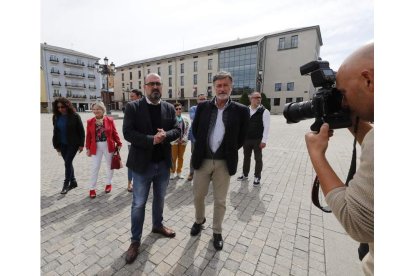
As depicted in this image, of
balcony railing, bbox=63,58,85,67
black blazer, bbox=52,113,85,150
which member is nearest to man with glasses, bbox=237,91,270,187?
black blazer, bbox=52,113,85,150

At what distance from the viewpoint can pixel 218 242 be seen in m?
2.65

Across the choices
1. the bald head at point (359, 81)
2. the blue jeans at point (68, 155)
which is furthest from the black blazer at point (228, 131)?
the blue jeans at point (68, 155)

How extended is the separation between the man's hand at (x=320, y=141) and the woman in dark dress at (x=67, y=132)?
463cm

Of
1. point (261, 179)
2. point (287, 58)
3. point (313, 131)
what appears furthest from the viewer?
point (287, 58)

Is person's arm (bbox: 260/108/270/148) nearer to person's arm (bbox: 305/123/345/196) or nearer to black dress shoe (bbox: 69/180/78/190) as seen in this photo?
person's arm (bbox: 305/123/345/196)

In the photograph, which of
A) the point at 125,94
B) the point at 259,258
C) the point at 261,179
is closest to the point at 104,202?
the point at 259,258

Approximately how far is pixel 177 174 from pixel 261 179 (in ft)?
7.05

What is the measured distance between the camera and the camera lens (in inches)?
50.8

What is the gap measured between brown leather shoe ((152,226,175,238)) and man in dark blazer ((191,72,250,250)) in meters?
0.61

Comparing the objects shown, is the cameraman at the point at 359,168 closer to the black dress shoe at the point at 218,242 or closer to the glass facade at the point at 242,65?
the black dress shoe at the point at 218,242

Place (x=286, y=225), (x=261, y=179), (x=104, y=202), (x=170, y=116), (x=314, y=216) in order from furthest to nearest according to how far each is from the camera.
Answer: (x=261, y=179) → (x=104, y=202) → (x=314, y=216) → (x=286, y=225) → (x=170, y=116)

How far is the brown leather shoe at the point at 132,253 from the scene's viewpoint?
2365mm

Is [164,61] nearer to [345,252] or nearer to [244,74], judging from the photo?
[244,74]

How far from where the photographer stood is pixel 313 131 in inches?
44.3
